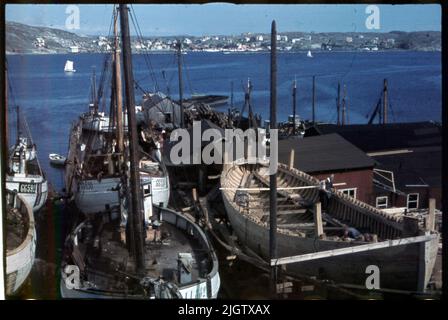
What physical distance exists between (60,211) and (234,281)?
3.20ft

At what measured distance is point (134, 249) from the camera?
363 centimetres

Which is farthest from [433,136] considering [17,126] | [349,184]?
[17,126]

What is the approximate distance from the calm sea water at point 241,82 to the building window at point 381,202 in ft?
1.40

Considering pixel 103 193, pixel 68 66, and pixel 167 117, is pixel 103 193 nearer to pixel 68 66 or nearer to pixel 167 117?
pixel 167 117

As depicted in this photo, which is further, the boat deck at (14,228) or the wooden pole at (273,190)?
the wooden pole at (273,190)

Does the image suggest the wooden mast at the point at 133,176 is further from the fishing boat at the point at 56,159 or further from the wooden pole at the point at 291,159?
the wooden pole at the point at 291,159

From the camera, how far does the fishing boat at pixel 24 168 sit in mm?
3475

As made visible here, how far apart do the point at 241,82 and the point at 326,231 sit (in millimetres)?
937

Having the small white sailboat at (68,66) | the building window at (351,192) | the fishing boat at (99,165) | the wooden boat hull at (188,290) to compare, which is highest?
the small white sailboat at (68,66)

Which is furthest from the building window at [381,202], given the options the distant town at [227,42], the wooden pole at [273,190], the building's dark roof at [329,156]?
the distant town at [227,42]

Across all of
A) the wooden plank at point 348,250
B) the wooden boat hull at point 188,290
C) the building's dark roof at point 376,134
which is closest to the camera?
the wooden boat hull at point 188,290

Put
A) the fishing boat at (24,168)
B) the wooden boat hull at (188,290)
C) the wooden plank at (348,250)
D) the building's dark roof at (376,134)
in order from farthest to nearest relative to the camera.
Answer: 1. the building's dark roof at (376,134)
2. the wooden plank at (348,250)
3. the fishing boat at (24,168)
4. the wooden boat hull at (188,290)

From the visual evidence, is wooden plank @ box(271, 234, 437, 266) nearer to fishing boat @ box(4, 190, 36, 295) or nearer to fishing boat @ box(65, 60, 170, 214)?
fishing boat @ box(65, 60, 170, 214)

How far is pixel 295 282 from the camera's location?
361 centimetres
